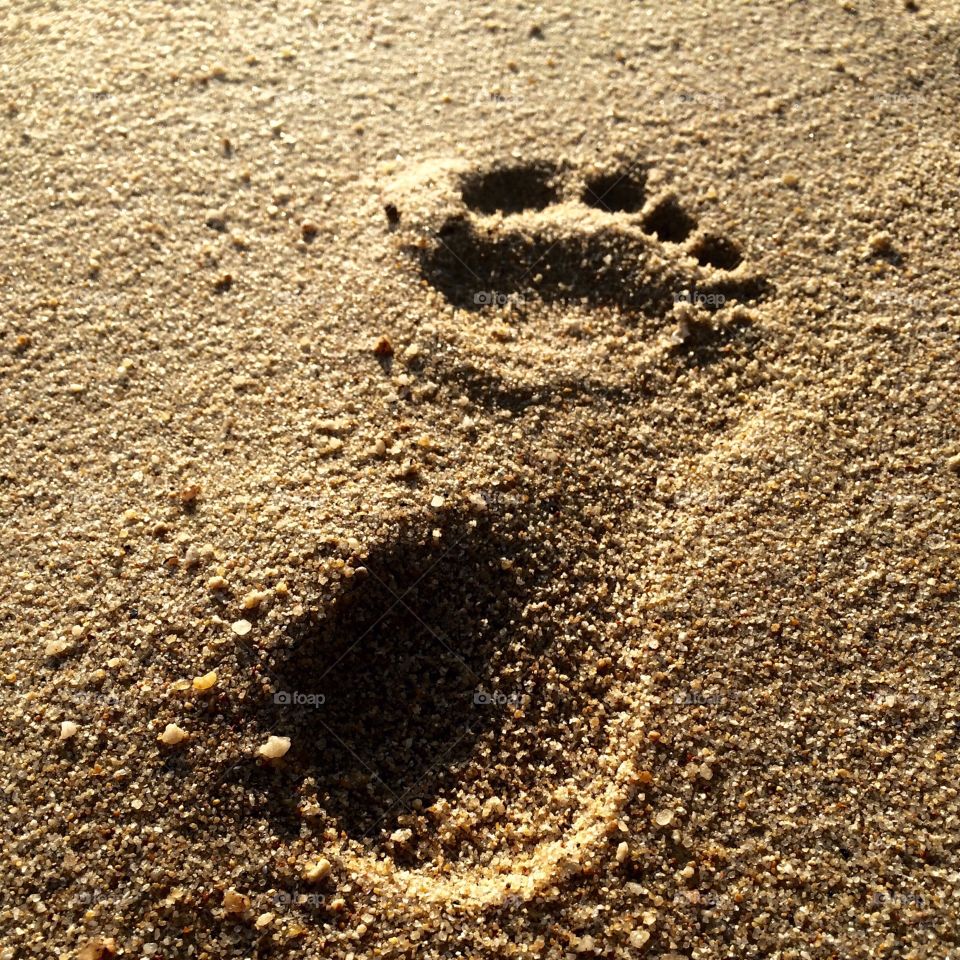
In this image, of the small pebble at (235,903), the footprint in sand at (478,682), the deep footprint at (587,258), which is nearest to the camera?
the small pebble at (235,903)

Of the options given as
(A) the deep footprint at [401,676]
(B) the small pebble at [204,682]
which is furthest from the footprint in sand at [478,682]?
(B) the small pebble at [204,682]

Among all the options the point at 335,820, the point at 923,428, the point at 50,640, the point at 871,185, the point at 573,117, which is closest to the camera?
the point at 335,820

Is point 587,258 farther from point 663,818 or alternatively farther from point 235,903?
point 235,903

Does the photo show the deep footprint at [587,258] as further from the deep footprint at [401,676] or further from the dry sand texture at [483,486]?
the deep footprint at [401,676]

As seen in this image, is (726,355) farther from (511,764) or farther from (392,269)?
(511,764)

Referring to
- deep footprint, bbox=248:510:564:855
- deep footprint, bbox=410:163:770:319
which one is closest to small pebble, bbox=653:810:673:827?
deep footprint, bbox=248:510:564:855

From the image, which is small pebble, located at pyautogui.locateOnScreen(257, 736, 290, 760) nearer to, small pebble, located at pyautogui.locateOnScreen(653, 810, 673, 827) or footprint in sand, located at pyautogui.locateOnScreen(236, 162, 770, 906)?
footprint in sand, located at pyautogui.locateOnScreen(236, 162, 770, 906)

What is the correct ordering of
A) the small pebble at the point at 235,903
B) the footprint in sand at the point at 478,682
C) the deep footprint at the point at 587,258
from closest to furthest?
the small pebble at the point at 235,903, the footprint in sand at the point at 478,682, the deep footprint at the point at 587,258

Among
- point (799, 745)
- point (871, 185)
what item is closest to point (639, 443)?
point (799, 745)
